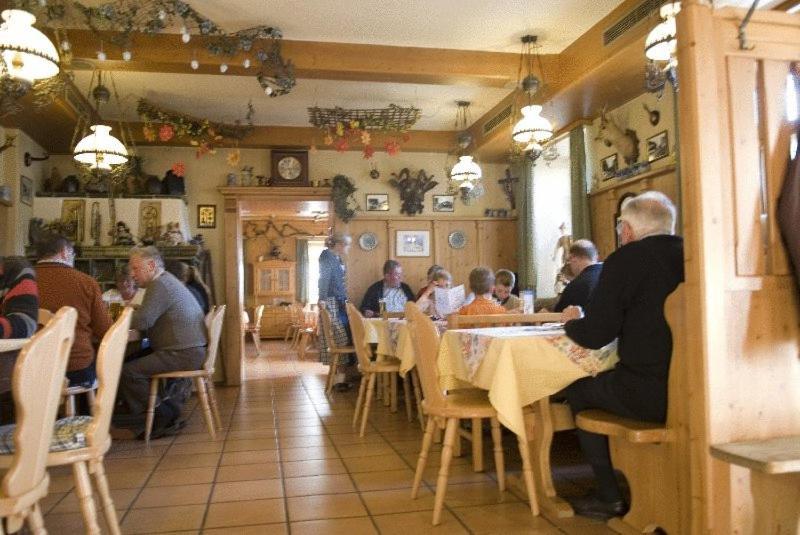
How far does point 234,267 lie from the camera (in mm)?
7988

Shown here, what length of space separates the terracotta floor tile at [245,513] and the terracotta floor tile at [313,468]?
48 centimetres

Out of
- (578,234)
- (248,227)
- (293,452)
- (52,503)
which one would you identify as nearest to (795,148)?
(293,452)

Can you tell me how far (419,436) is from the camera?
452 centimetres

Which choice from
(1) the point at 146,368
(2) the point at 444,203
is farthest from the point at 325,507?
(2) the point at 444,203

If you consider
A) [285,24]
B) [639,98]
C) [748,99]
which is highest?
[285,24]

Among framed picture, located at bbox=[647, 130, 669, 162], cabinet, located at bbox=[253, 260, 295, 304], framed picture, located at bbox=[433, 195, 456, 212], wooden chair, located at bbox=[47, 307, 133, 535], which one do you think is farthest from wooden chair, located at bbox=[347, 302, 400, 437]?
cabinet, located at bbox=[253, 260, 295, 304]

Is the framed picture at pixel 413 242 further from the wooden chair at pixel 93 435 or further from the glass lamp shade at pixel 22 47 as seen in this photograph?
the wooden chair at pixel 93 435

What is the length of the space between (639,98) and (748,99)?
4.32m

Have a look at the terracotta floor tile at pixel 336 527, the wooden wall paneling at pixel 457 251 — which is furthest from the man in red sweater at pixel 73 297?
the wooden wall paneling at pixel 457 251

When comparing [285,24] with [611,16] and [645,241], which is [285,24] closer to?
[611,16]

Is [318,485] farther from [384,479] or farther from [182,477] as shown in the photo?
[182,477]

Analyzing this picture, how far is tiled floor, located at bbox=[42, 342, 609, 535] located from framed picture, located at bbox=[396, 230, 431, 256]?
364 cm

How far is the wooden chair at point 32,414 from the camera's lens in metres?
1.69

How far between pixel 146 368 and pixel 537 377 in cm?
302
